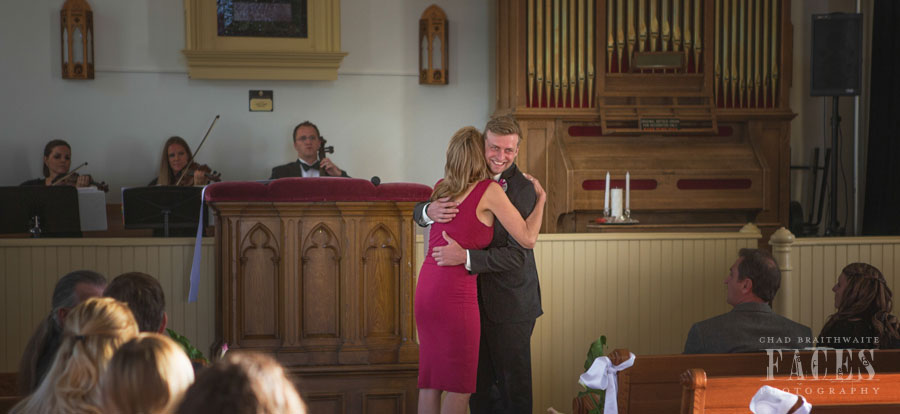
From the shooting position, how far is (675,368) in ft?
7.80

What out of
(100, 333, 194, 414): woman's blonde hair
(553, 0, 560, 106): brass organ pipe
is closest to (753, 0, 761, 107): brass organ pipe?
(553, 0, 560, 106): brass organ pipe

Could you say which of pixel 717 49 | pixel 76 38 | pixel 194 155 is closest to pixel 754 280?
pixel 717 49

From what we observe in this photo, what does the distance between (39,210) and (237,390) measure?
15.1 feet

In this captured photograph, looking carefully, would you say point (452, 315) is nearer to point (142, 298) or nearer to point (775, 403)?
point (142, 298)

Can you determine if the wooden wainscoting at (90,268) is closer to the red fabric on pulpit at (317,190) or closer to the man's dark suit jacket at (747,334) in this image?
the red fabric on pulpit at (317,190)

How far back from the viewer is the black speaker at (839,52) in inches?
238

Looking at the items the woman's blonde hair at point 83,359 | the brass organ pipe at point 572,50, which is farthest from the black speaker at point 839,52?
the woman's blonde hair at point 83,359

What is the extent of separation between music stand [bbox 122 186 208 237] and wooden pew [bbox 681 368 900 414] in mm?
4030

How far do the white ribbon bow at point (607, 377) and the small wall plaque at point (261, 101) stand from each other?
506cm

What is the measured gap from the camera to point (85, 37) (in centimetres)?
663

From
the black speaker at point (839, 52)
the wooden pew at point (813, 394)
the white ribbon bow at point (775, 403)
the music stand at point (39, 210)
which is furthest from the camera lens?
the black speaker at point (839, 52)

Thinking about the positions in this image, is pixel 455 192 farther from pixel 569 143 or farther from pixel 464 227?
pixel 569 143

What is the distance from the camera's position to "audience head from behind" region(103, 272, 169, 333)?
7.34 feet

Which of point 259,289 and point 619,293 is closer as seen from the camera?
point 259,289
